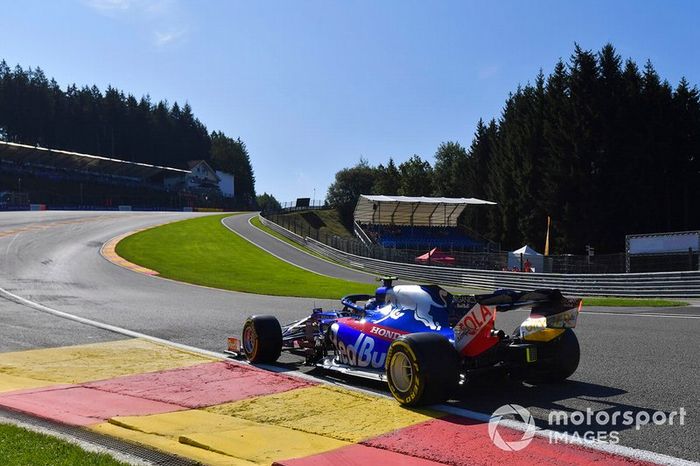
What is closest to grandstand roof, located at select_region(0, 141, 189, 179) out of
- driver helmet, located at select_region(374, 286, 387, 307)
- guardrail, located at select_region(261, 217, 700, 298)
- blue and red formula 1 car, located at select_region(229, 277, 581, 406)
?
guardrail, located at select_region(261, 217, 700, 298)

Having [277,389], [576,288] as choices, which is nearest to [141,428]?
[277,389]

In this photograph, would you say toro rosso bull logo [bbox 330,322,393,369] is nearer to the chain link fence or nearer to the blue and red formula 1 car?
the blue and red formula 1 car

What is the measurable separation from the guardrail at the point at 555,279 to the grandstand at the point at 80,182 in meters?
54.3

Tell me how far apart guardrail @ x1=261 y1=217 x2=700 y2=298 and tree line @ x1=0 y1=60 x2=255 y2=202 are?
305 feet

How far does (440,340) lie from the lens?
20.1 feet

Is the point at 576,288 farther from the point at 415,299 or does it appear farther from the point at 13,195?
the point at 13,195

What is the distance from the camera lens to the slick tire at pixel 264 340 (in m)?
8.91

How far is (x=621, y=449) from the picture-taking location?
4816 mm

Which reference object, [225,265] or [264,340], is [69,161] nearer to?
[225,265]

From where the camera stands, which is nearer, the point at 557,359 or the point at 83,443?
the point at 83,443

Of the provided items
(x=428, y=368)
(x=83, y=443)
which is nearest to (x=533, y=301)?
(x=428, y=368)

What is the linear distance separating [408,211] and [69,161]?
192ft

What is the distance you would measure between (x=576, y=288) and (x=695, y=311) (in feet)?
35.9

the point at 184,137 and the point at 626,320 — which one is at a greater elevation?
the point at 184,137
